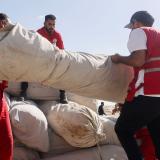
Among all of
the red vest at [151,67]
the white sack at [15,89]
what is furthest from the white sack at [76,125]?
the red vest at [151,67]

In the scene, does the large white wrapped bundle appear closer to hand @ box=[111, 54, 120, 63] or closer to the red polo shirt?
hand @ box=[111, 54, 120, 63]

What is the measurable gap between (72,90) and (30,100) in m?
0.99

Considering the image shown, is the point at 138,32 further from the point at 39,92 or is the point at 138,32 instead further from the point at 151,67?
the point at 39,92

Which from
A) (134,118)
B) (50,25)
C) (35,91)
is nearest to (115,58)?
(134,118)

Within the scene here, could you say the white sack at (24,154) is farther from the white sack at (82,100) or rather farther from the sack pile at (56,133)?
the white sack at (82,100)

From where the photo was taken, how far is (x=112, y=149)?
4629mm

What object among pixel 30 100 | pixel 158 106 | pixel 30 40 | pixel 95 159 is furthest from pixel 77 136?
pixel 30 40

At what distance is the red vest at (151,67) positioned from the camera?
148 inches

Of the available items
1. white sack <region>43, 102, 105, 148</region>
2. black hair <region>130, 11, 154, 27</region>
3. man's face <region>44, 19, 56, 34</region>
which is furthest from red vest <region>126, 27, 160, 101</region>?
man's face <region>44, 19, 56, 34</region>

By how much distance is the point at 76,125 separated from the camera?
4.45m

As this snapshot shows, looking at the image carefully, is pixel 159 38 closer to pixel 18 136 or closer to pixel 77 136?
pixel 77 136

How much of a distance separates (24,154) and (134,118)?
1.14 meters

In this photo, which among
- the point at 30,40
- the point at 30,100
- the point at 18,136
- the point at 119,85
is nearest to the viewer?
the point at 30,40

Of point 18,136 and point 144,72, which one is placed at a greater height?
point 144,72
